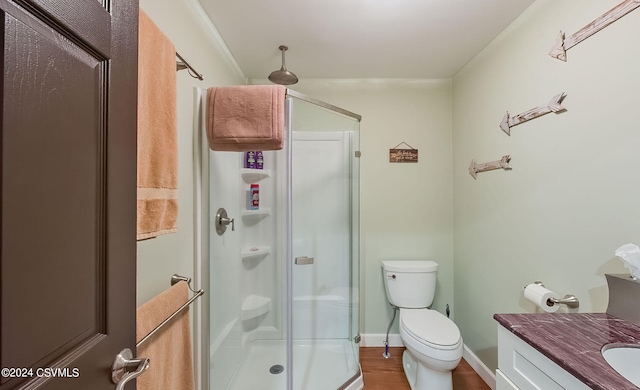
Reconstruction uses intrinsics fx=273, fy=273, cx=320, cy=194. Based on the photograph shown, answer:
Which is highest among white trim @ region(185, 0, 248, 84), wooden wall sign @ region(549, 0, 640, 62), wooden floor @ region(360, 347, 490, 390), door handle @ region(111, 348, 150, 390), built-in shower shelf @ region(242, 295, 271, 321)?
white trim @ region(185, 0, 248, 84)

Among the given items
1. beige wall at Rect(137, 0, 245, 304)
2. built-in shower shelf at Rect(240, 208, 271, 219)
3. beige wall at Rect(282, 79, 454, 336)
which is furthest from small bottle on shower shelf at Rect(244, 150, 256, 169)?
beige wall at Rect(282, 79, 454, 336)

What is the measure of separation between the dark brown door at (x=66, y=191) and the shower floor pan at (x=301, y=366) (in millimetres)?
1365

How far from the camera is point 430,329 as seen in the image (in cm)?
173

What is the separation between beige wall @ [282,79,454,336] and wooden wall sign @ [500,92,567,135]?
0.70m

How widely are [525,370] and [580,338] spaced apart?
20cm

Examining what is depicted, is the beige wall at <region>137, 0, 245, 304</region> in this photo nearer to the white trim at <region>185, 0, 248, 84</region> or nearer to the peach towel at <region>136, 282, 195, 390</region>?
the white trim at <region>185, 0, 248, 84</region>

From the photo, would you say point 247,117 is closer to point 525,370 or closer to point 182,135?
point 182,135

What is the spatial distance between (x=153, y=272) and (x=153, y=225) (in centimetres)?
33

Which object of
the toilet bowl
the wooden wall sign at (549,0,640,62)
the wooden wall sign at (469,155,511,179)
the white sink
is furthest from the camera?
the wooden wall sign at (469,155,511,179)

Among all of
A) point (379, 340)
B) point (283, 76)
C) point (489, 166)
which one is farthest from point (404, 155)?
point (379, 340)

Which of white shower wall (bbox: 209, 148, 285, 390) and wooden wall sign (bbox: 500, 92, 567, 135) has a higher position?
wooden wall sign (bbox: 500, 92, 567, 135)

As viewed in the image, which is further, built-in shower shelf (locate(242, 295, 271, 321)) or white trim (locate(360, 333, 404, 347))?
white trim (locate(360, 333, 404, 347))

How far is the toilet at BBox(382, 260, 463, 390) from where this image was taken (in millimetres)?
1570

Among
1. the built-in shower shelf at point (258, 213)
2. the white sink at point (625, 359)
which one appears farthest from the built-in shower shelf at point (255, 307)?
the white sink at point (625, 359)
